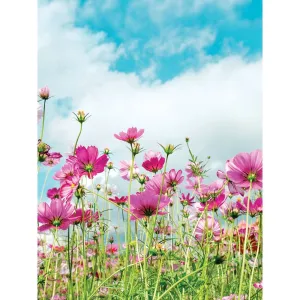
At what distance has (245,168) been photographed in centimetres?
80

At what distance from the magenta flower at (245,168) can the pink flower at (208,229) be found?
5.0 inches

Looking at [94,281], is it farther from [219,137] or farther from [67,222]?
[219,137]

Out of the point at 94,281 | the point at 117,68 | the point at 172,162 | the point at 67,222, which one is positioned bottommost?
the point at 94,281

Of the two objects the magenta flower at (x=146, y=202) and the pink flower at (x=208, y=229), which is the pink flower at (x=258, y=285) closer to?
the pink flower at (x=208, y=229)

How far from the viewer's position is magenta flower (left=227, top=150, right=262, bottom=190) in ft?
2.62

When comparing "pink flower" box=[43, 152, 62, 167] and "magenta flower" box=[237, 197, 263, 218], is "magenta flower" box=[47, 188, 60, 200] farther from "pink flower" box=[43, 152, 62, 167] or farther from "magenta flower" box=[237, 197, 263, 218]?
"magenta flower" box=[237, 197, 263, 218]

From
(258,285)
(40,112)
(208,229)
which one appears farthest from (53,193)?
(258,285)

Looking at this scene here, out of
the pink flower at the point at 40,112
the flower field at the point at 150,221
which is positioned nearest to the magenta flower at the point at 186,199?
the flower field at the point at 150,221

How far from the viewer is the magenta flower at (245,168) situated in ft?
2.62

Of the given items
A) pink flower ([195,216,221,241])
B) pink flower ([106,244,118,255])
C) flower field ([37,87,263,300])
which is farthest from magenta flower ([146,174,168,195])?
pink flower ([106,244,118,255])
